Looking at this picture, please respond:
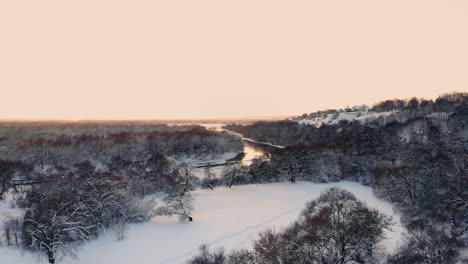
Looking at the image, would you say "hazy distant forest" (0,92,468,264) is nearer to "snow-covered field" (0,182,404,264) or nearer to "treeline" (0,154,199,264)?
"treeline" (0,154,199,264)

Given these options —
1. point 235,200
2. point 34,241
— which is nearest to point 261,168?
point 235,200

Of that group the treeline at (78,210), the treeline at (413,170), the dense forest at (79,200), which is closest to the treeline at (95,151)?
the dense forest at (79,200)

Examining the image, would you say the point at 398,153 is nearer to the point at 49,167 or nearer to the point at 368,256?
the point at 368,256

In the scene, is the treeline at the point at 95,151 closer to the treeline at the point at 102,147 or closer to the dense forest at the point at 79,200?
the treeline at the point at 102,147

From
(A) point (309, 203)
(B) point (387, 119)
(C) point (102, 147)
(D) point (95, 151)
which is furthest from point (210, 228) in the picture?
(B) point (387, 119)

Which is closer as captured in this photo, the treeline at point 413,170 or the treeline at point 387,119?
the treeline at point 413,170

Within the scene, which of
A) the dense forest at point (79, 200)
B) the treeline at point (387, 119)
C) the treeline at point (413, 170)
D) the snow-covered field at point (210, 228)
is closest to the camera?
the treeline at point (413, 170)

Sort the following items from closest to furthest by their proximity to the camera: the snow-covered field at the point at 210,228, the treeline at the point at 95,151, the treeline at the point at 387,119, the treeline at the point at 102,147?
the snow-covered field at the point at 210,228, the treeline at the point at 95,151, the treeline at the point at 102,147, the treeline at the point at 387,119
